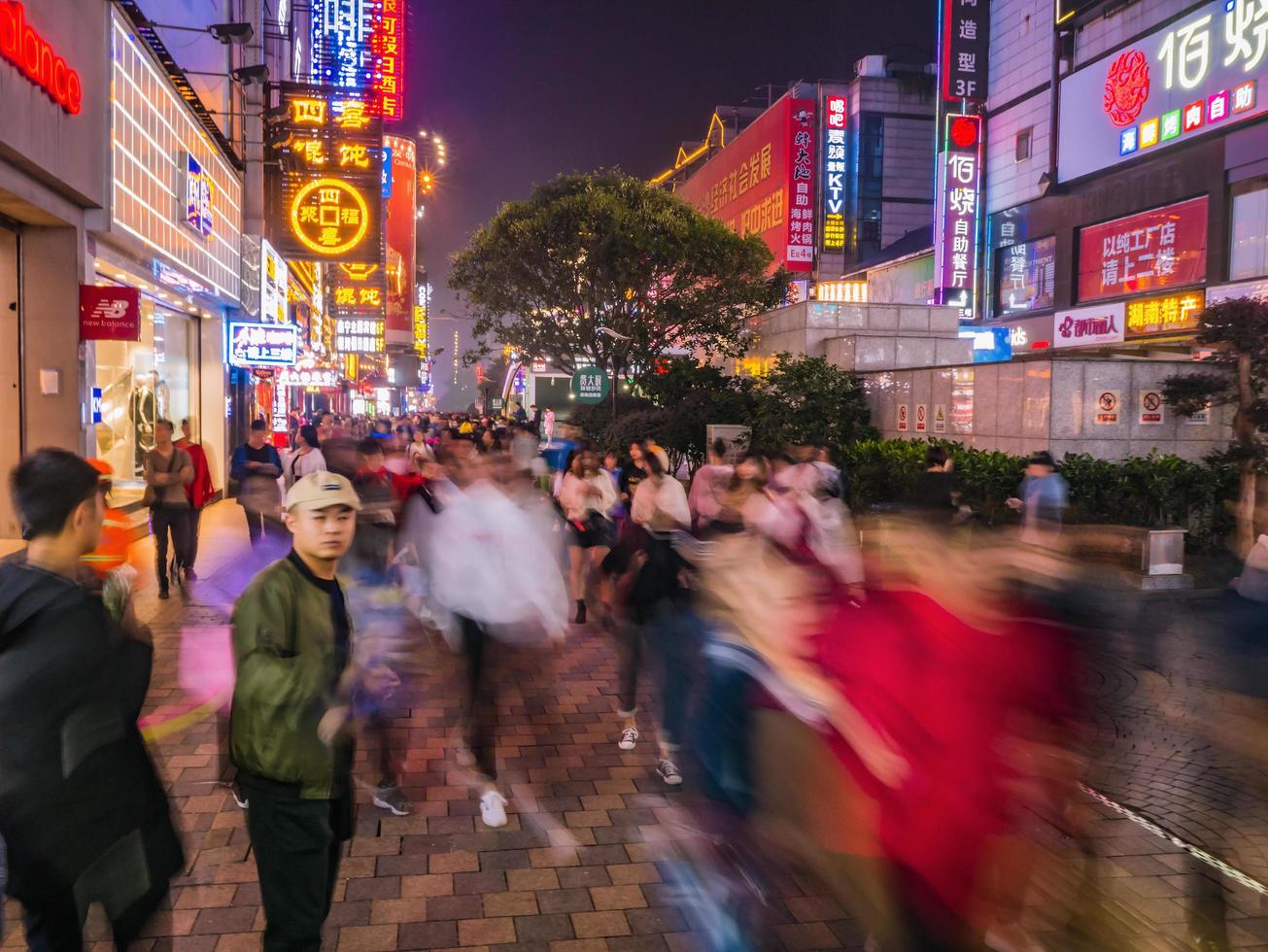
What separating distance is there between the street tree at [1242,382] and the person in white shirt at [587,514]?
8366 millimetres

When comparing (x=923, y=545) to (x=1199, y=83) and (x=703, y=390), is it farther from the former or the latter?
(x=1199, y=83)

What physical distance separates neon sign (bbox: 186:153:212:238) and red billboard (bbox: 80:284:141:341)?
491cm

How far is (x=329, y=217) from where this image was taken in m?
22.1

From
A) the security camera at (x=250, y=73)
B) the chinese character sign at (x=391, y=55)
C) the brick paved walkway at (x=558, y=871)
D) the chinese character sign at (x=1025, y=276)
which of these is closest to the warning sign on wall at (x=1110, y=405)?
the brick paved walkway at (x=558, y=871)

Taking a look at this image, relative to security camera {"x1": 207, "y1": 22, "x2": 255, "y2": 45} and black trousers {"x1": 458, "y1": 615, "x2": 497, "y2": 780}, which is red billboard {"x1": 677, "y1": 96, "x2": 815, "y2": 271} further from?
black trousers {"x1": 458, "y1": 615, "x2": 497, "y2": 780}

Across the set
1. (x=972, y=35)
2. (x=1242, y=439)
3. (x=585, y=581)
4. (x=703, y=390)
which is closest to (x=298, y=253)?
(x=703, y=390)

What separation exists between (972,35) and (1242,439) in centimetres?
2926

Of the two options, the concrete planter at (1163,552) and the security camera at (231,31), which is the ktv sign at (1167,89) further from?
the security camera at (231,31)

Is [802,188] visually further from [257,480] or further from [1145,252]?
[257,480]

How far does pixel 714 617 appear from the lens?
3.31 meters

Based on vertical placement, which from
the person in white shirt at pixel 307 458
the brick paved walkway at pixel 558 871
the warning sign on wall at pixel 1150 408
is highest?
the warning sign on wall at pixel 1150 408

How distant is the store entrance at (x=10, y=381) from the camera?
11.5 meters

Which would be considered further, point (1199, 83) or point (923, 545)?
point (1199, 83)

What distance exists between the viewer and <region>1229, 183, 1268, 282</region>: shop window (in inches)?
958
